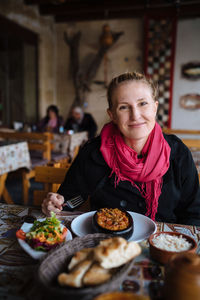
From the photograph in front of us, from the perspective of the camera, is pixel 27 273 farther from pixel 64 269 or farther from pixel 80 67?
pixel 80 67

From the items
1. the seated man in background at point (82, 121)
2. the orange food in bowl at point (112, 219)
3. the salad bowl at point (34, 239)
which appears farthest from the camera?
the seated man in background at point (82, 121)

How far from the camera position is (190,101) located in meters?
6.25

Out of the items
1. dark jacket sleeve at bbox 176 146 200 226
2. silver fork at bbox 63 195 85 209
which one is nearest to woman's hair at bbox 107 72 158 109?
dark jacket sleeve at bbox 176 146 200 226

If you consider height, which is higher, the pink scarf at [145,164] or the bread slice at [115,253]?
the pink scarf at [145,164]

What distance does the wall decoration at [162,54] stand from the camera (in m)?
6.07

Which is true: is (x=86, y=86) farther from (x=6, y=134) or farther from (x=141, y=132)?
(x=141, y=132)

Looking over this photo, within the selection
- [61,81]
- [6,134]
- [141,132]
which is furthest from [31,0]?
[141,132]

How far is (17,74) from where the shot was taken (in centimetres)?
612

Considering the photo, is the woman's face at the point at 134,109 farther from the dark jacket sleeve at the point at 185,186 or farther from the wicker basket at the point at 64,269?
the wicker basket at the point at 64,269

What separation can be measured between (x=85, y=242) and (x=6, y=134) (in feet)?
10.9

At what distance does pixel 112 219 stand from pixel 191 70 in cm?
594

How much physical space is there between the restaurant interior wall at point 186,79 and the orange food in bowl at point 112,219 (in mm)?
5732

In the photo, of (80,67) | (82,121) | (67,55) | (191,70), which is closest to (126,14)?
(80,67)

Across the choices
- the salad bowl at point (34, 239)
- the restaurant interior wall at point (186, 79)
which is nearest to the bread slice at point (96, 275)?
the salad bowl at point (34, 239)
